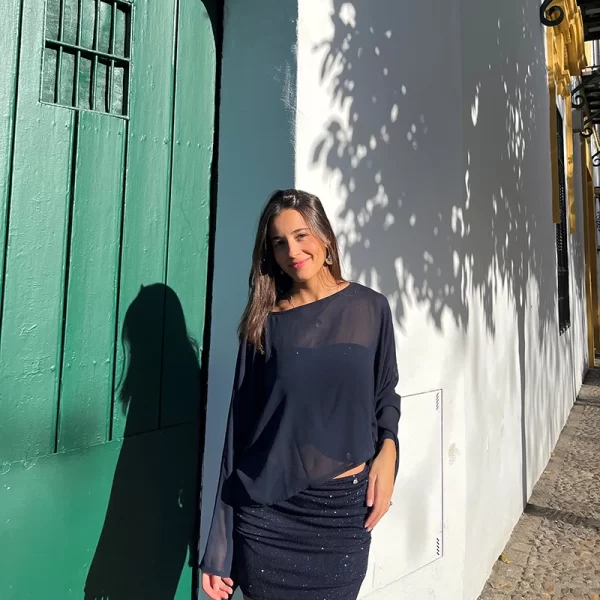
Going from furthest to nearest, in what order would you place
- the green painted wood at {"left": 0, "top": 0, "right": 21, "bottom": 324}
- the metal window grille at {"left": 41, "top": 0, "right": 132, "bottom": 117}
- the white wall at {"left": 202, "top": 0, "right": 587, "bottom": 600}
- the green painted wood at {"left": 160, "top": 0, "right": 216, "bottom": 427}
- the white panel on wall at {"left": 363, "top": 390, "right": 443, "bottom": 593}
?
the white panel on wall at {"left": 363, "top": 390, "right": 443, "bottom": 593} < the white wall at {"left": 202, "top": 0, "right": 587, "bottom": 600} < the green painted wood at {"left": 160, "top": 0, "right": 216, "bottom": 427} < the metal window grille at {"left": 41, "top": 0, "right": 132, "bottom": 117} < the green painted wood at {"left": 0, "top": 0, "right": 21, "bottom": 324}

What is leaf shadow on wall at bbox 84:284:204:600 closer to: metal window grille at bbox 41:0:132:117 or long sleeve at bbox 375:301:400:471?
metal window grille at bbox 41:0:132:117

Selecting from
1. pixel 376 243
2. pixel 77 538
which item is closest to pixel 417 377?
pixel 376 243

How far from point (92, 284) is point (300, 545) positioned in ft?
3.66

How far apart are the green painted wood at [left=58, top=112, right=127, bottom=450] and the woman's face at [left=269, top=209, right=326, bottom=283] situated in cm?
65

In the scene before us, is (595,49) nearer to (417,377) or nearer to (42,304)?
(417,377)

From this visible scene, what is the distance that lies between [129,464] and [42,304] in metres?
0.68

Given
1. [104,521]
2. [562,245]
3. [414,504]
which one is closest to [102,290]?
[104,521]

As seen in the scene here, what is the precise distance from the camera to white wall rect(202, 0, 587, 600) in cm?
244

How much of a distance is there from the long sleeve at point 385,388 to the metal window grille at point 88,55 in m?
1.25

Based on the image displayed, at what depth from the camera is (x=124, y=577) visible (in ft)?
6.90

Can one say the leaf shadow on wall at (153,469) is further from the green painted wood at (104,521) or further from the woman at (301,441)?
the woman at (301,441)

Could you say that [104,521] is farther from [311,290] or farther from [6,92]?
[6,92]

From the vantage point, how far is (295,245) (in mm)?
1763

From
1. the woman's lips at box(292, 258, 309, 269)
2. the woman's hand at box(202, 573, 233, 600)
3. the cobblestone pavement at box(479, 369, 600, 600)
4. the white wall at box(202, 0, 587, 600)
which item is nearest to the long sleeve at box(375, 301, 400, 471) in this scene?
the woman's lips at box(292, 258, 309, 269)
